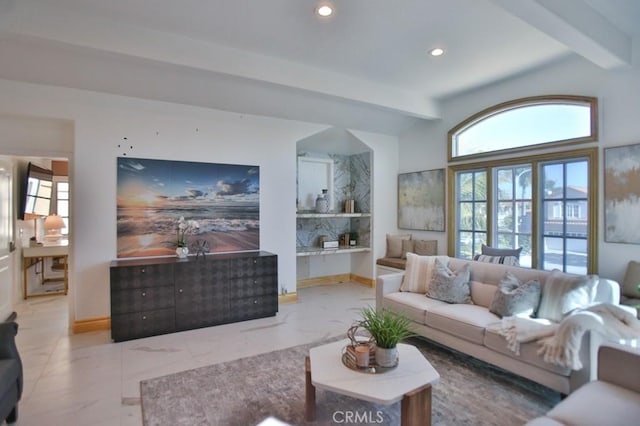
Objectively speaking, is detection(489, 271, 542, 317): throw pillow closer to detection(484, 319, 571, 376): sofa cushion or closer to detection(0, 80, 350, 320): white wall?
detection(484, 319, 571, 376): sofa cushion

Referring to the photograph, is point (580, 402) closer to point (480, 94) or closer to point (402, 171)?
point (480, 94)

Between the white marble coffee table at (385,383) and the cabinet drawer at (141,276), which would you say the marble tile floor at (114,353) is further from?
the white marble coffee table at (385,383)

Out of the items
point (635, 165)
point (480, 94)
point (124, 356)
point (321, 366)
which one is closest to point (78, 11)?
point (124, 356)

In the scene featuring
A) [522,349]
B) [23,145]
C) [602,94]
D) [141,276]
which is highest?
[602,94]

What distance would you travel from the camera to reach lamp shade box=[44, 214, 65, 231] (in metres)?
5.92

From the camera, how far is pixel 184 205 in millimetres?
4391

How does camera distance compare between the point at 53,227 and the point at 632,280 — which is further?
the point at 53,227

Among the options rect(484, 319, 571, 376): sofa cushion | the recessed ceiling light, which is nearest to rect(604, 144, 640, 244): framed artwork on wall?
rect(484, 319, 571, 376): sofa cushion

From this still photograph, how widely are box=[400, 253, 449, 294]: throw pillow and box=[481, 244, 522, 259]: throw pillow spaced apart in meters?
0.96

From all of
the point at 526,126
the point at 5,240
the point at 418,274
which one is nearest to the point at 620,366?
the point at 418,274

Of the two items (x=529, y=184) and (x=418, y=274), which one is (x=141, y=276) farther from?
(x=529, y=184)

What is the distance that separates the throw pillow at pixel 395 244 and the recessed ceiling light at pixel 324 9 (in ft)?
13.3

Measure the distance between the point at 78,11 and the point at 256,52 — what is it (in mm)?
1505

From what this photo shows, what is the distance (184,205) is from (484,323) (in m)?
3.69
